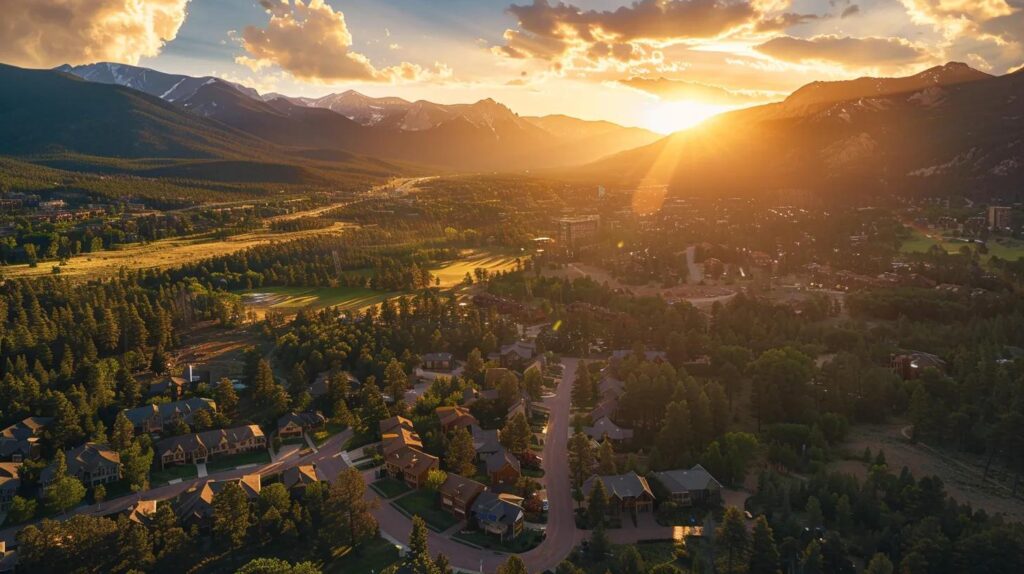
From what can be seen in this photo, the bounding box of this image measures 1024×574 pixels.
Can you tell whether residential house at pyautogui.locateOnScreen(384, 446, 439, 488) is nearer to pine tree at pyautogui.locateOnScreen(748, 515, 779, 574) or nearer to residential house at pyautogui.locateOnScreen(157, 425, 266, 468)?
residential house at pyautogui.locateOnScreen(157, 425, 266, 468)

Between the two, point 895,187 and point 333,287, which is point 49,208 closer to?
point 333,287

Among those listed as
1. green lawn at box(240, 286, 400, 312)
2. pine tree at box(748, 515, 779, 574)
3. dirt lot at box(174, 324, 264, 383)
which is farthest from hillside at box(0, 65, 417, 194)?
pine tree at box(748, 515, 779, 574)

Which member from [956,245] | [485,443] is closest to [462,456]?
[485,443]

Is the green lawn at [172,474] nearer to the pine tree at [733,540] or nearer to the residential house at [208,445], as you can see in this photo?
the residential house at [208,445]

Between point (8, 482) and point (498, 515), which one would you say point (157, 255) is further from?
point (498, 515)

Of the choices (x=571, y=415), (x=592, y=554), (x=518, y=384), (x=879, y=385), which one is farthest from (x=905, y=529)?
(x=518, y=384)

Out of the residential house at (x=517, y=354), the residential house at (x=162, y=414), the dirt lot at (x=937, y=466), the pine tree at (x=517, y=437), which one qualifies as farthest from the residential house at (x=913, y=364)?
the residential house at (x=162, y=414)
